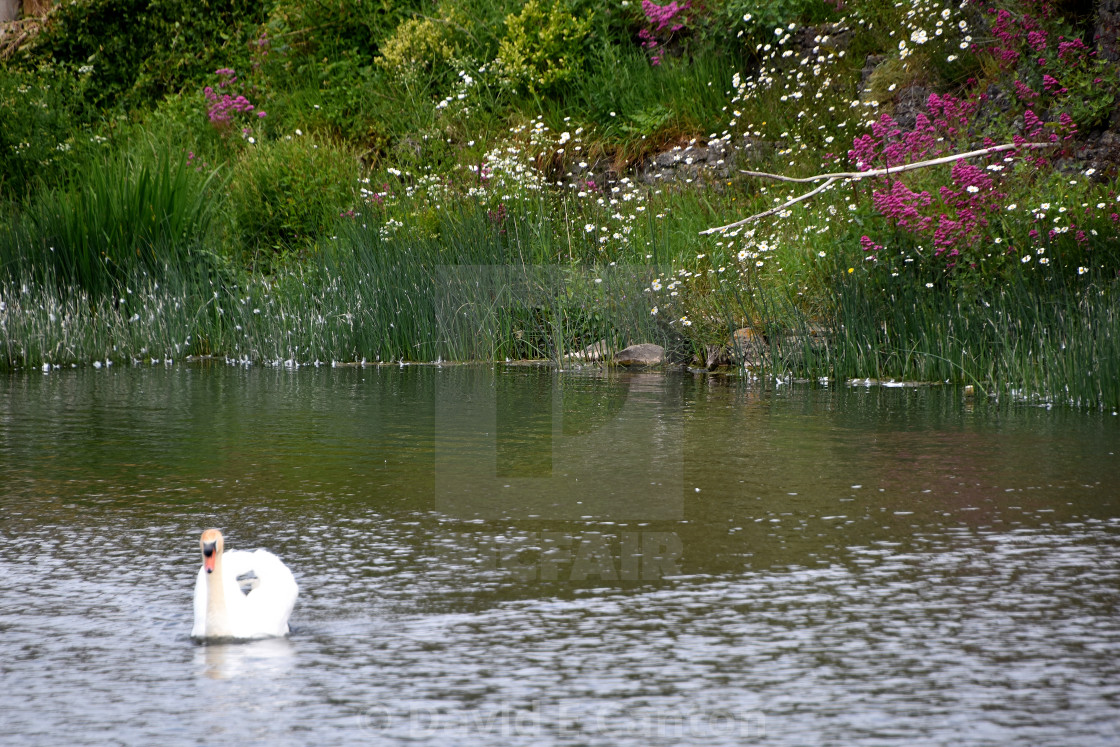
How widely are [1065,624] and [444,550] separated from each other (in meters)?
2.17

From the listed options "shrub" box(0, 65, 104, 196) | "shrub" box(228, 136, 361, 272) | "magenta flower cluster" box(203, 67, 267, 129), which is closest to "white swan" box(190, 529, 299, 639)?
"shrub" box(228, 136, 361, 272)

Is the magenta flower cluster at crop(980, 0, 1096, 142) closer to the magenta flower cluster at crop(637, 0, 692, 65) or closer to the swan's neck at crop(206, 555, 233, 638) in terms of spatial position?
the magenta flower cluster at crop(637, 0, 692, 65)

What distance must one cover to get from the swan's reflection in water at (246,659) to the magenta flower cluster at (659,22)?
47.0 ft

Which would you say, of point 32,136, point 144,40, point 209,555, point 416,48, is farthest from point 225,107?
point 209,555

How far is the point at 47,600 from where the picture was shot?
4.35 m

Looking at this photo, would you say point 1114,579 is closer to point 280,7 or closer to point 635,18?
point 635,18

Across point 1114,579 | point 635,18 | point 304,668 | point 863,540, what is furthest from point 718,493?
point 635,18

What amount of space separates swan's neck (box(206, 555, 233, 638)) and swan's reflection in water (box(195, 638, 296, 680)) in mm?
42

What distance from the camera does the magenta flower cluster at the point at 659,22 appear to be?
56.0 ft

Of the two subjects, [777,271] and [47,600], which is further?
[777,271]

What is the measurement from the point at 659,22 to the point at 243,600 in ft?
48.1

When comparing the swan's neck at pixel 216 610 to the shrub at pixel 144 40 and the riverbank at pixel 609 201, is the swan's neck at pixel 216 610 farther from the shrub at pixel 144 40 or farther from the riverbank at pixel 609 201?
the shrub at pixel 144 40

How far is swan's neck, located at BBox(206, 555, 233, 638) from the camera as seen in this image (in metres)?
3.85

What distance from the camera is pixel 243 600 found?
3977 millimetres
